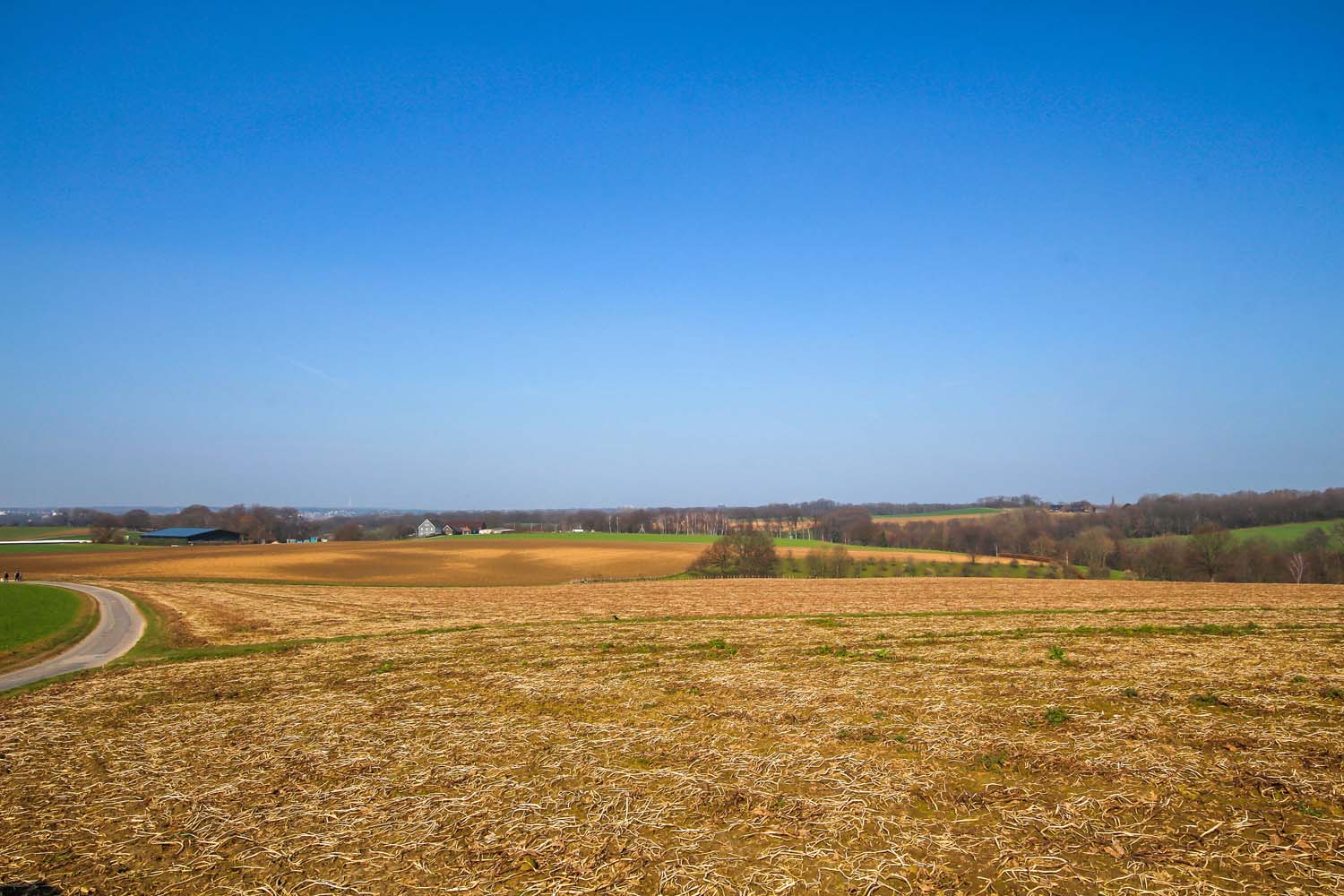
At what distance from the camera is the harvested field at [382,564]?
68.6 meters

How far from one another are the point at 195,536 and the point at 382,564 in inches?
3078

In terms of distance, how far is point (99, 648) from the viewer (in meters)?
24.0

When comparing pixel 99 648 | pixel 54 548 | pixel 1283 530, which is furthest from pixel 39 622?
pixel 1283 530

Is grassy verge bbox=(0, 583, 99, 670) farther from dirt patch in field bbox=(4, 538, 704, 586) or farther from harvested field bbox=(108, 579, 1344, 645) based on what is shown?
dirt patch in field bbox=(4, 538, 704, 586)

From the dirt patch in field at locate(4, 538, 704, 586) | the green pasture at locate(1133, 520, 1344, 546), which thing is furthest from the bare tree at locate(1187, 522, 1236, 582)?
the dirt patch in field at locate(4, 538, 704, 586)

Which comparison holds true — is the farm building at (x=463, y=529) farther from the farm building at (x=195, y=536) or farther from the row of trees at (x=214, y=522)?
the farm building at (x=195, y=536)

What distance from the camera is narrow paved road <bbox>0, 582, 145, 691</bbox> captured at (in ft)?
61.7

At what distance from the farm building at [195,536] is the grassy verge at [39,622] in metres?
96.4

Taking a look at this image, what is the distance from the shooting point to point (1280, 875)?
5.34 m

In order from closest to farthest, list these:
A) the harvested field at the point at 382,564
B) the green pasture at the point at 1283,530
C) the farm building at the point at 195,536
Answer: the harvested field at the point at 382,564 < the green pasture at the point at 1283,530 < the farm building at the point at 195,536

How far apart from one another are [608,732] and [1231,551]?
3374 inches

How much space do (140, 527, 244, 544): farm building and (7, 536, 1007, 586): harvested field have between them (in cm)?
3544

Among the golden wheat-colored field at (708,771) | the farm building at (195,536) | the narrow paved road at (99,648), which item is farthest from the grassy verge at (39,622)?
the farm building at (195,536)

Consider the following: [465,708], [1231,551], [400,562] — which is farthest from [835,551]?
[465,708]
